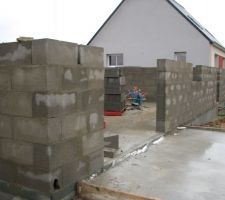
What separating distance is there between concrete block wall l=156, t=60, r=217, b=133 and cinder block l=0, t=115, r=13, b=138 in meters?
3.81

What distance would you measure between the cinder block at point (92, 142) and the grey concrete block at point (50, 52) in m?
1.03

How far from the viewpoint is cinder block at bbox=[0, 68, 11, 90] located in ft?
11.5

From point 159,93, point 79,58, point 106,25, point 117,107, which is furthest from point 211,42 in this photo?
point 79,58

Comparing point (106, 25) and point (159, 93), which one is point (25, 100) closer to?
point (159, 93)

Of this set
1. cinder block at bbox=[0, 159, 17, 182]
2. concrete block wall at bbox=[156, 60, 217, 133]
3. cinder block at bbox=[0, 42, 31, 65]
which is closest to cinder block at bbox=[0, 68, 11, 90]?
cinder block at bbox=[0, 42, 31, 65]

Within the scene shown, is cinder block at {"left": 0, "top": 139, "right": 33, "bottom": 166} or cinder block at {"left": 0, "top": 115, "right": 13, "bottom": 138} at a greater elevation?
cinder block at {"left": 0, "top": 115, "right": 13, "bottom": 138}

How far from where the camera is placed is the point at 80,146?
12.5 ft

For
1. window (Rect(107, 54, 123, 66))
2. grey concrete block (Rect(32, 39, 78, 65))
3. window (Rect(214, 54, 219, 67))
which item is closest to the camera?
grey concrete block (Rect(32, 39, 78, 65))

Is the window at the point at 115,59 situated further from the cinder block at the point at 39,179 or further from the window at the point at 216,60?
the cinder block at the point at 39,179

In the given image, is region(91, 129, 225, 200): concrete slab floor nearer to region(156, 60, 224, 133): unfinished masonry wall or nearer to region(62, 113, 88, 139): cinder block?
region(62, 113, 88, 139): cinder block

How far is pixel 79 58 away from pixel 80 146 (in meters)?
1.05

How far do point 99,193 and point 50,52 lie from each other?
1668 mm

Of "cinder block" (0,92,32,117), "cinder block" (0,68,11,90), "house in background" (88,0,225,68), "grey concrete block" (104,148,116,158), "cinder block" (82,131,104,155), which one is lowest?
"grey concrete block" (104,148,116,158)

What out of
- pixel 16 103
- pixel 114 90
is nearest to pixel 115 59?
pixel 114 90
